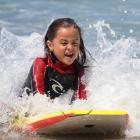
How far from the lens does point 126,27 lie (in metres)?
8.59

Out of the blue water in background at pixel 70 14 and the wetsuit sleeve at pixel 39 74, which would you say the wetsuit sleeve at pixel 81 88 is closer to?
the wetsuit sleeve at pixel 39 74

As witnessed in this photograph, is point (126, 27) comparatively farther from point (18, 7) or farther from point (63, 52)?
point (63, 52)

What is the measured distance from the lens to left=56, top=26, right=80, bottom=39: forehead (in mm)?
4379

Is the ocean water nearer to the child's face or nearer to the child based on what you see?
the child

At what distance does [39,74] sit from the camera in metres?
4.52

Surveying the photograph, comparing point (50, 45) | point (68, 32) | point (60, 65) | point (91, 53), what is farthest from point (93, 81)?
point (91, 53)

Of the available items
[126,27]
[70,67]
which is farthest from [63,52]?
[126,27]

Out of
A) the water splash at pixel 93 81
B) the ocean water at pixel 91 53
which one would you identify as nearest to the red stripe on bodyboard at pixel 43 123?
the ocean water at pixel 91 53

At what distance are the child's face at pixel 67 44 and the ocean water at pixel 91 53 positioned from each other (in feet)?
1.11

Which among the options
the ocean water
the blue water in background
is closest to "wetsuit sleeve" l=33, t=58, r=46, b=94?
the ocean water

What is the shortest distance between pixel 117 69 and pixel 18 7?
5.07 meters

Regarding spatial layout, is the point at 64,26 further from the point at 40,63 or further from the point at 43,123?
the point at 43,123

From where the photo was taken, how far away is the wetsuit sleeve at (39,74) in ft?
14.7

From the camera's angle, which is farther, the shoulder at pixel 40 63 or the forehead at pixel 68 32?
the shoulder at pixel 40 63
